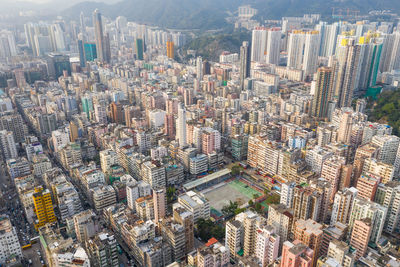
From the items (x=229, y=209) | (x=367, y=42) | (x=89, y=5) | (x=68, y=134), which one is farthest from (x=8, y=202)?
(x=89, y=5)

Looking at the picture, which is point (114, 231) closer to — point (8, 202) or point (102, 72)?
point (8, 202)

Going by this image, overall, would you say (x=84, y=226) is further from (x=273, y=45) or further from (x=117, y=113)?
(x=273, y=45)

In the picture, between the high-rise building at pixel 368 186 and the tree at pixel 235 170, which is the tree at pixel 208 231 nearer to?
the tree at pixel 235 170

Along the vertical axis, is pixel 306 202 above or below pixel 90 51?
below

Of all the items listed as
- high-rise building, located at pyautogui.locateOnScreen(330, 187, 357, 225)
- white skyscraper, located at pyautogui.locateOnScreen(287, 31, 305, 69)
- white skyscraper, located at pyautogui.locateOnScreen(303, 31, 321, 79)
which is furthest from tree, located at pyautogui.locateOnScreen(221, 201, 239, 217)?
white skyscraper, located at pyautogui.locateOnScreen(287, 31, 305, 69)

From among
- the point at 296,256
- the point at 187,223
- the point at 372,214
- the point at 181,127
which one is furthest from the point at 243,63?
the point at 296,256
